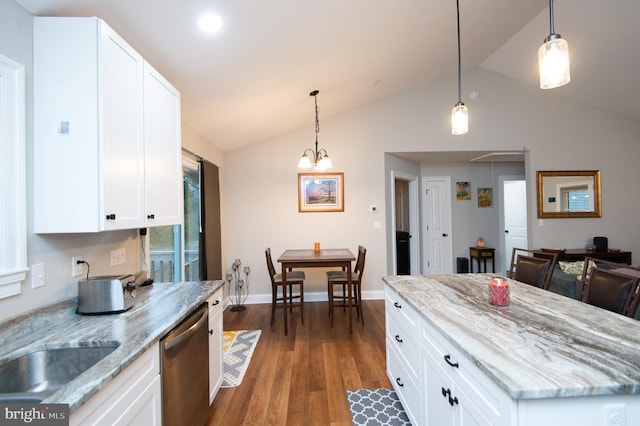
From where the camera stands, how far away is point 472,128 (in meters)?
4.55

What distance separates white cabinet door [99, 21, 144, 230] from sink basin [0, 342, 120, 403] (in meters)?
0.55

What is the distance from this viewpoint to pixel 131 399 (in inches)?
40.9

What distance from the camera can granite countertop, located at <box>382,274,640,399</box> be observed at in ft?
2.70

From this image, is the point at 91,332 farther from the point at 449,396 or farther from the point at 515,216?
the point at 515,216

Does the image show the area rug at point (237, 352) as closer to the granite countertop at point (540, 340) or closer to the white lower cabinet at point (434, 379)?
the white lower cabinet at point (434, 379)

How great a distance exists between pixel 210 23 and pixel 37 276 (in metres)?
1.70

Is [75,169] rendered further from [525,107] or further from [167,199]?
[525,107]

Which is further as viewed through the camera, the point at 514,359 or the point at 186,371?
the point at 186,371

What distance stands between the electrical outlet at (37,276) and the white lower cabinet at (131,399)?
0.70 m

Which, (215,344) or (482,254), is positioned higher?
(482,254)

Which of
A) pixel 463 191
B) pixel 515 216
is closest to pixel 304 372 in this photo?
pixel 463 191

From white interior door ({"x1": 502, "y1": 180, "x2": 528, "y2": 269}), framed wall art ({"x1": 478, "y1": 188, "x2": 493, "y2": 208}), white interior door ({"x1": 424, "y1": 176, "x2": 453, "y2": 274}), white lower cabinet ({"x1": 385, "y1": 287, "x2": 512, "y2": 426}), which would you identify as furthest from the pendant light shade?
white interior door ({"x1": 502, "y1": 180, "x2": 528, "y2": 269})

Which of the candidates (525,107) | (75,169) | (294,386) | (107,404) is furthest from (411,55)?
(107,404)

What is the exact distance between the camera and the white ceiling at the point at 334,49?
1.78 meters
